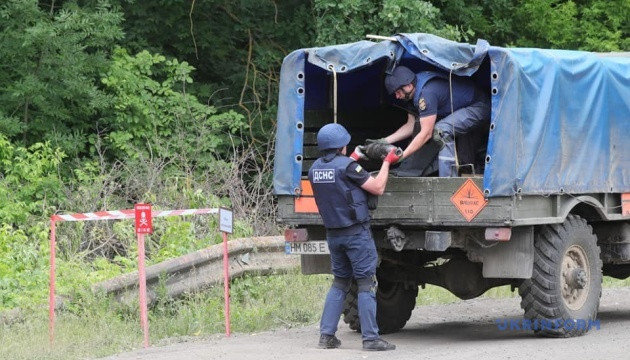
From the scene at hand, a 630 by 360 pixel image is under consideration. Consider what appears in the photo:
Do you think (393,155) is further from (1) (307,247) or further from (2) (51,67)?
(2) (51,67)

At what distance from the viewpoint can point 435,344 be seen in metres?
11.0

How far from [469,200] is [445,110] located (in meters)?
1.10

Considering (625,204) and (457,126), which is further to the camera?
(625,204)

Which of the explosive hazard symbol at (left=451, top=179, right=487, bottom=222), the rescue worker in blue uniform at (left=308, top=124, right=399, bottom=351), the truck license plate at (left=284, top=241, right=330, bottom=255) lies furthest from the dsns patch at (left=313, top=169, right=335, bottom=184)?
the explosive hazard symbol at (left=451, top=179, right=487, bottom=222)

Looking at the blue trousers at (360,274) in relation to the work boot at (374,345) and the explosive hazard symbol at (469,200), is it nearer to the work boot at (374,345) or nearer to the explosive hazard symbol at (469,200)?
the work boot at (374,345)

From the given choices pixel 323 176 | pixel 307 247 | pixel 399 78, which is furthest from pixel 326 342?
pixel 399 78

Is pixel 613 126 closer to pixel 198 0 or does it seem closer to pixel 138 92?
pixel 138 92

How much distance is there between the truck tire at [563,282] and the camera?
425 inches

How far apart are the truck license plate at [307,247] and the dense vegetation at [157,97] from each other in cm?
207

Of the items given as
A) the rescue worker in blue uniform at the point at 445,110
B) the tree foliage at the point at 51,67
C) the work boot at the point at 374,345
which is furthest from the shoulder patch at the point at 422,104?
the tree foliage at the point at 51,67

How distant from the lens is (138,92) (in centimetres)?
1895

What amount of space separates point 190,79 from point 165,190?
12.8 feet

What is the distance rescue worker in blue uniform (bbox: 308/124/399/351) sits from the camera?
10.3m

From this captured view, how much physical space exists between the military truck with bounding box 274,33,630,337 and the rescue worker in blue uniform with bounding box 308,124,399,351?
0.51m
